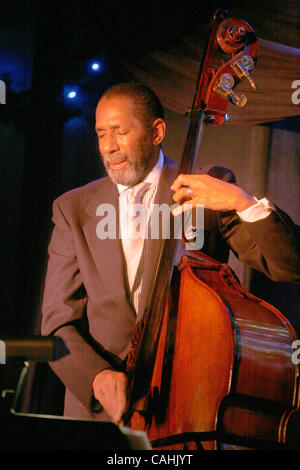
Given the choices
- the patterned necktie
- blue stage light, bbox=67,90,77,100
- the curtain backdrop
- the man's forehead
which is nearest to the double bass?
the patterned necktie

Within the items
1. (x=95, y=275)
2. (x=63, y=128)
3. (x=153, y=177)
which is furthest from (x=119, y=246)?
(x=63, y=128)

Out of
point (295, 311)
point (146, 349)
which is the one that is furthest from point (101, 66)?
point (146, 349)

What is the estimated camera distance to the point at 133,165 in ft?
6.27

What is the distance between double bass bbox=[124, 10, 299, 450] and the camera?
1.26 meters

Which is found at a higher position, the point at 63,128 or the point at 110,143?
the point at 63,128

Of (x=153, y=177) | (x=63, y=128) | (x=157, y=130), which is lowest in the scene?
(x=153, y=177)

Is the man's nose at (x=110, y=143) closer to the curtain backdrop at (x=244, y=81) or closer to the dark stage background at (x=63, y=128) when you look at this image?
the curtain backdrop at (x=244, y=81)

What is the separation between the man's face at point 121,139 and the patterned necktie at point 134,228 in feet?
0.17

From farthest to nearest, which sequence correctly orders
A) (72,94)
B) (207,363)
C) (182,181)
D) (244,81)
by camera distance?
(72,94) → (244,81) → (182,181) → (207,363)

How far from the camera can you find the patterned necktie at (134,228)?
1.86 metres

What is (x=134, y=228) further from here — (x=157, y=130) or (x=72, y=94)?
(x=72, y=94)

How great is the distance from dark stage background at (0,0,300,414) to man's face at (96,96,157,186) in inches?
29.5

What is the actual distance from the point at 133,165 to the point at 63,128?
1.04 meters

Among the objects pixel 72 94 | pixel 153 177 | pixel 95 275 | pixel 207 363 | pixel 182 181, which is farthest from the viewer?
pixel 72 94
